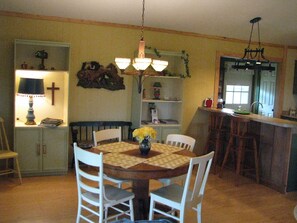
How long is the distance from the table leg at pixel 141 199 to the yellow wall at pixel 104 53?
2136 millimetres

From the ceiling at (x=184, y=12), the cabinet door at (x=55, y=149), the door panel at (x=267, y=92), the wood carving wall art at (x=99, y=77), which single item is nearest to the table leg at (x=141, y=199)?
the cabinet door at (x=55, y=149)

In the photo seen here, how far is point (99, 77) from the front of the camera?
4961 mm

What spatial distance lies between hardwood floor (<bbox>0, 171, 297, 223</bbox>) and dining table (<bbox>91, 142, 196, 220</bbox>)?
1.97ft

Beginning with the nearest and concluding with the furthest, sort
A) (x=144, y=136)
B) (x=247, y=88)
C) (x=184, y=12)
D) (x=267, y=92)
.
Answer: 1. (x=144, y=136)
2. (x=184, y=12)
3. (x=267, y=92)
4. (x=247, y=88)

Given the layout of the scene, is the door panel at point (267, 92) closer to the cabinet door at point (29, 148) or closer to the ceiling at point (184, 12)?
the ceiling at point (184, 12)

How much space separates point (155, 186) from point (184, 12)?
8.71 ft

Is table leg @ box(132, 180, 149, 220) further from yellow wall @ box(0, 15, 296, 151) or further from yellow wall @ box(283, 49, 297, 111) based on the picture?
yellow wall @ box(283, 49, 297, 111)

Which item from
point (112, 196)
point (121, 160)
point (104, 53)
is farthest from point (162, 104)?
point (112, 196)

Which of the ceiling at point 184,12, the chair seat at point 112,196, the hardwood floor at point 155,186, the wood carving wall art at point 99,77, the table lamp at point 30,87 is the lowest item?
the hardwood floor at point 155,186

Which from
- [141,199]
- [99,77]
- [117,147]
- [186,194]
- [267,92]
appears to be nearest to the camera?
[186,194]

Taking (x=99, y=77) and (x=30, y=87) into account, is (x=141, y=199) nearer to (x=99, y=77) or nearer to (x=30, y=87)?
(x=30, y=87)

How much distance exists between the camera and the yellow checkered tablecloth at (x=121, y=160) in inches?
106

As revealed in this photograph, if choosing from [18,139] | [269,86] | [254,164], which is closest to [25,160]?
[18,139]

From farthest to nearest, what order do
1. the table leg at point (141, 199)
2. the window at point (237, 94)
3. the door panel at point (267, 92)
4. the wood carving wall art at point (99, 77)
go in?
the window at point (237, 94), the door panel at point (267, 92), the wood carving wall art at point (99, 77), the table leg at point (141, 199)
